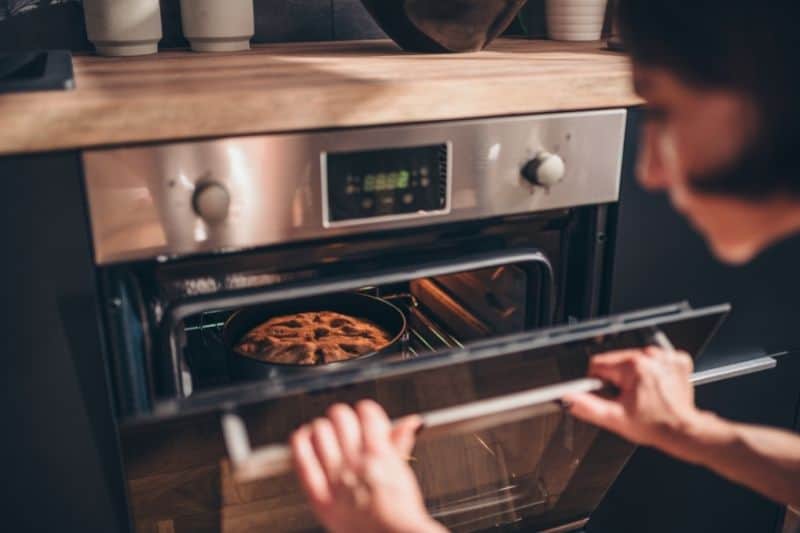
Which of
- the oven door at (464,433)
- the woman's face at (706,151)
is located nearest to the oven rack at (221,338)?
the oven door at (464,433)

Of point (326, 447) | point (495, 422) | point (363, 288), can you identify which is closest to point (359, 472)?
point (326, 447)

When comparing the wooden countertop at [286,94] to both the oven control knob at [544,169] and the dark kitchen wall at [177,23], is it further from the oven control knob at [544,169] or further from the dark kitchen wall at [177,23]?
the dark kitchen wall at [177,23]

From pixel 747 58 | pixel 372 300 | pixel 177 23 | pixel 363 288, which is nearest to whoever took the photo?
pixel 747 58

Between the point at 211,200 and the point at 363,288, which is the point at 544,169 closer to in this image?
the point at 363,288

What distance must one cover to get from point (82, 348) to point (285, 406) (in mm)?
270

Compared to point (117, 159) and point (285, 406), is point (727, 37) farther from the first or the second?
point (117, 159)

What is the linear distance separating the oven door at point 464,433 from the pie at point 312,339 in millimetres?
167

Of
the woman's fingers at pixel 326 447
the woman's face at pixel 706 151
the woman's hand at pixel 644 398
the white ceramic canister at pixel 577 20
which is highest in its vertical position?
the woman's face at pixel 706 151

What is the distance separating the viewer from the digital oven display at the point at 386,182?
0.87 m

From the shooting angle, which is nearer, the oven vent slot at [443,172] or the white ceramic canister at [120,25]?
the oven vent slot at [443,172]

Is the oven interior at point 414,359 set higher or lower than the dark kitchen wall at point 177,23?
lower

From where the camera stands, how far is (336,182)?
87cm

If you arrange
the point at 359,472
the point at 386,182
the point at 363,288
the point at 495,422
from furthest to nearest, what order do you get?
the point at 363,288 → the point at 386,182 → the point at 495,422 → the point at 359,472

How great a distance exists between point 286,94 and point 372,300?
15.5 inches
